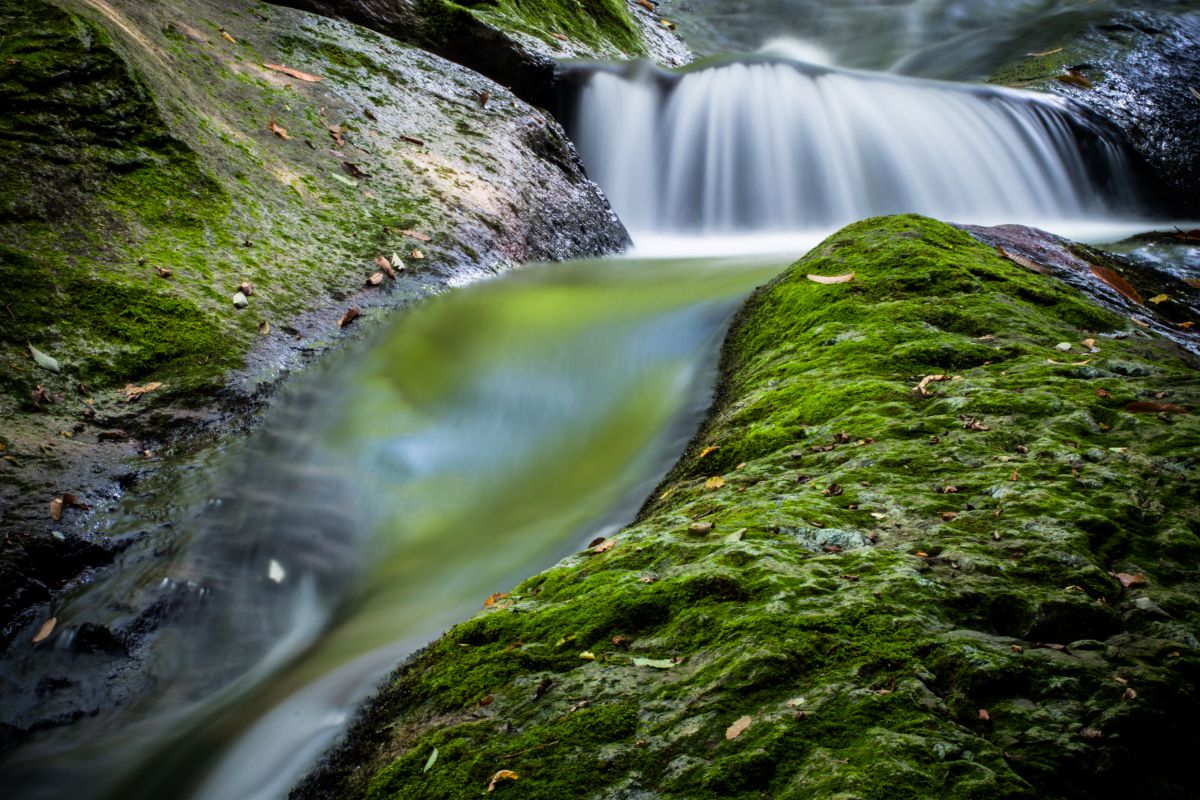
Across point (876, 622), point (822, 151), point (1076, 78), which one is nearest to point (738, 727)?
point (876, 622)

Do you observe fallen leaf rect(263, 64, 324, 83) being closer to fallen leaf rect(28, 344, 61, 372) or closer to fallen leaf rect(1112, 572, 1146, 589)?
fallen leaf rect(28, 344, 61, 372)

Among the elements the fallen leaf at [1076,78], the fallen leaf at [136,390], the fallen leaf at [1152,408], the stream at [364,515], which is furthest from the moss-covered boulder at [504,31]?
the fallen leaf at [1152,408]

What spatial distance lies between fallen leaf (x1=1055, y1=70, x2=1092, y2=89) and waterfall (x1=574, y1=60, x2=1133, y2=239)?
1046 millimetres

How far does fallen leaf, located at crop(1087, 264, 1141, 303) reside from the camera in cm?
483

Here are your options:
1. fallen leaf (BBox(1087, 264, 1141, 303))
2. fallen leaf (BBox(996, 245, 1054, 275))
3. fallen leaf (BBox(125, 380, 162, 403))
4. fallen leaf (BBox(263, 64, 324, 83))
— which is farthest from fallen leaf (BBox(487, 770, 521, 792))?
fallen leaf (BBox(263, 64, 324, 83))


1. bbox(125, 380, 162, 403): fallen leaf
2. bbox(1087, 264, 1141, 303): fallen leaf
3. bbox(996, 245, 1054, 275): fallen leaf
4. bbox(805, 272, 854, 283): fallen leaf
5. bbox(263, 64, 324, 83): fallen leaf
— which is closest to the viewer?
bbox(125, 380, 162, 403): fallen leaf

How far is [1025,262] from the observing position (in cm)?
461

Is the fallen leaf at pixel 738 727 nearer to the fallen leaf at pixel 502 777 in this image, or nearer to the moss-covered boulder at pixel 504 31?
the fallen leaf at pixel 502 777

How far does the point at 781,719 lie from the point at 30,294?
3774 mm

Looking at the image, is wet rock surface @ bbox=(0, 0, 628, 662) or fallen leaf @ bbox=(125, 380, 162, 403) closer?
wet rock surface @ bbox=(0, 0, 628, 662)

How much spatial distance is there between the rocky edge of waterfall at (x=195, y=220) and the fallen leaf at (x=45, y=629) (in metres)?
0.03

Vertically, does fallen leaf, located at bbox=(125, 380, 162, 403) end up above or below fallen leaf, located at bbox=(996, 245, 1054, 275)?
below

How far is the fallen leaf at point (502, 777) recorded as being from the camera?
1.58 meters

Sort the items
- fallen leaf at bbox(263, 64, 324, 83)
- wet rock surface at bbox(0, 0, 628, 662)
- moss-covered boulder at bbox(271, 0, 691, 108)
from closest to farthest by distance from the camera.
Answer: wet rock surface at bbox(0, 0, 628, 662) → fallen leaf at bbox(263, 64, 324, 83) → moss-covered boulder at bbox(271, 0, 691, 108)
